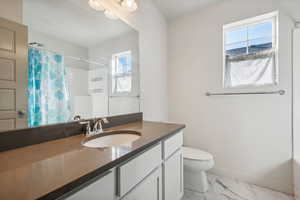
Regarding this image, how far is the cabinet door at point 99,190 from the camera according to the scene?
496mm

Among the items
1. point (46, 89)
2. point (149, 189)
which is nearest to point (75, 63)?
point (46, 89)

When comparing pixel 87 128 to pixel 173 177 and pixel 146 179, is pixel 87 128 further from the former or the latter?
pixel 173 177

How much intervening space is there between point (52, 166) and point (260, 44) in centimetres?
233

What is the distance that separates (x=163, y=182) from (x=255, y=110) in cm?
146

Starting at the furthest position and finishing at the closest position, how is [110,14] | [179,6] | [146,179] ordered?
1. [179,6]
2. [110,14]
3. [146,179]

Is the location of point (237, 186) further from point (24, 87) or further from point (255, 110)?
point (24, 87)

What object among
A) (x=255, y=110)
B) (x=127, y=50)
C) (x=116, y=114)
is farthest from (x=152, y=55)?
(x=255, y=110)

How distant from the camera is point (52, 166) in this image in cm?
54

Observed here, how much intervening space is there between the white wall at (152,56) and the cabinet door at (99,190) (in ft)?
3.96

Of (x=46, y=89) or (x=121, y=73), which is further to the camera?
(x=121, y=73)

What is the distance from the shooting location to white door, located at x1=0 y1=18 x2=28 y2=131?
0.72 m

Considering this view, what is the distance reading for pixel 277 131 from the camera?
1.64m

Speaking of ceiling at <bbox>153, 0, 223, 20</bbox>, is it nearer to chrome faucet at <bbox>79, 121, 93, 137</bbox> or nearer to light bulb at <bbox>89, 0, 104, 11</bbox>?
light bulb at <bbox>89, 0, 104, 11</bbox>

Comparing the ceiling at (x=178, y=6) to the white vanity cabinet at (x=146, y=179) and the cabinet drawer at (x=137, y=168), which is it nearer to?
the white vanity cabinet at (x=146, y=179)
